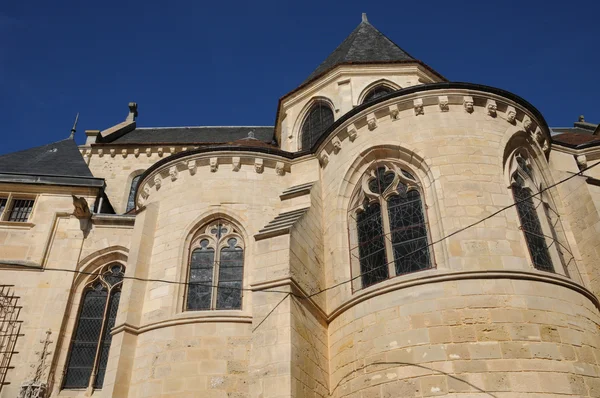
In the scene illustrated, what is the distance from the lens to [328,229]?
32.1 feet

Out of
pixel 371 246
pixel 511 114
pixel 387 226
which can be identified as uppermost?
pixel 511 114

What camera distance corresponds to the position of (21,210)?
13602 mm

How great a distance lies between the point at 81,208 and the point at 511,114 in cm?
1019

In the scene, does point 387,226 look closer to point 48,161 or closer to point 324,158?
point 324,158

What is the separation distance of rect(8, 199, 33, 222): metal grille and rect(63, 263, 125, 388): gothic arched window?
2874 mm

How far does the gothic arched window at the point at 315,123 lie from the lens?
14022 mm

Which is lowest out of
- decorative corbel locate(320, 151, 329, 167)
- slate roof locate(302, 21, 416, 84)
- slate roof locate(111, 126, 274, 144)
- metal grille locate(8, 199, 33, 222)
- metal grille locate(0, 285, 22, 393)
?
metal grille locate(0, 285, 22, 393)

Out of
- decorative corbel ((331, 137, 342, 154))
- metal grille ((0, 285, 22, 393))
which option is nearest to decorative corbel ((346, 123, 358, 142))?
decorative corbel ((331, 137, 342, 154))

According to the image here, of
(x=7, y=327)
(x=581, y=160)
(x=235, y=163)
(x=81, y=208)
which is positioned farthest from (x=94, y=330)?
(x=581, y=160)

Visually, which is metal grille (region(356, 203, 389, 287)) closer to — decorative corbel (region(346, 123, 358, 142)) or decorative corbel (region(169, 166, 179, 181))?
decorative corbel (region(346, 123, 358, 142))

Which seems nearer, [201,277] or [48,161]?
[201,277]

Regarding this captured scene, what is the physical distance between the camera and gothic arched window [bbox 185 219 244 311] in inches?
378

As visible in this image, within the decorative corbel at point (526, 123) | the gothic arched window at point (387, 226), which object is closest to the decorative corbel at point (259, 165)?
the gothic arched window at point (387, 226)

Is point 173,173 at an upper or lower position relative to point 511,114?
upper
